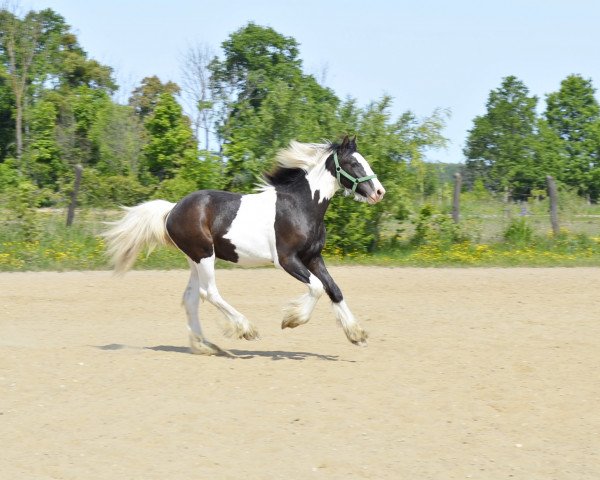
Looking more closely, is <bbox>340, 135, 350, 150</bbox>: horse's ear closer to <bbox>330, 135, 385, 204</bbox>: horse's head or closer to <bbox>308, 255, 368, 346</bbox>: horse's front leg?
<bbox>330, 135, 385, 204</bbox>: horse's head

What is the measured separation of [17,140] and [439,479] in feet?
149

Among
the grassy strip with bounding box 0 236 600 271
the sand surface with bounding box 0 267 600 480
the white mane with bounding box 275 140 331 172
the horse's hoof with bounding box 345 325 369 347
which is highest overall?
the white mane with bounding box 275 140 331 172

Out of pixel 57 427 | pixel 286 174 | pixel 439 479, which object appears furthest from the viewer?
pixel 286 174

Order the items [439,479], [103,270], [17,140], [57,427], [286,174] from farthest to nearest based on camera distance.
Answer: [17,140] → [103,270] → [286,174] → [57,427] → [439,479]

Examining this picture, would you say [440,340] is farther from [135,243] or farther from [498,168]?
[498,168]

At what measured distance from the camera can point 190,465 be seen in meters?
5.44

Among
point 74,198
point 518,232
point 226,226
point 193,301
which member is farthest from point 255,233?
point 518,232

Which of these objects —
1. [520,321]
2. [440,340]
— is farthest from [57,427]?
[520,321]

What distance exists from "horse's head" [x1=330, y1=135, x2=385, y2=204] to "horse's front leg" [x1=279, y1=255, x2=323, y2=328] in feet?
3.08

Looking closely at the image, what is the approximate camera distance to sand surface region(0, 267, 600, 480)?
556cm

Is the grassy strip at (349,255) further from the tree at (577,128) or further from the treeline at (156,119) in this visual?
the tree at (577,128)

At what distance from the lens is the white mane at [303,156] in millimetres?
8945

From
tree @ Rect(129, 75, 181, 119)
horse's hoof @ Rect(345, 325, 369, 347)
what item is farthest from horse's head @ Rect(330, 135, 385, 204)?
tree @ Rect(129, 75, 181, 119)

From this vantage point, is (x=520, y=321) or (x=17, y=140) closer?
(x=520, y=321)
